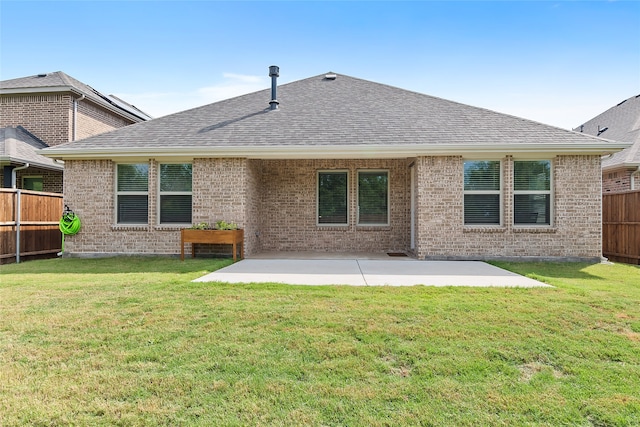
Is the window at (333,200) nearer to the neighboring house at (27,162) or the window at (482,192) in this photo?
the window at (482,192)

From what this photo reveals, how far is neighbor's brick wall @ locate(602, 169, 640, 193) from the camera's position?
11.8 metres

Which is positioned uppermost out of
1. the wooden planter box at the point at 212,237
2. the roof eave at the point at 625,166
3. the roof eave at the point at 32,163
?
the roof eave at the point at 32,163

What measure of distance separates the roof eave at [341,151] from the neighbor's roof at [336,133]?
0.08 ft

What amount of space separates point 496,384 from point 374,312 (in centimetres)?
186

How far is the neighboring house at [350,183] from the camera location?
9.15 m

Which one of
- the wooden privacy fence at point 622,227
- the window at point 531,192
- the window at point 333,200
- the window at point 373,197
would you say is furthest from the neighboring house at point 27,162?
the wooden privacy fence at point 622,227

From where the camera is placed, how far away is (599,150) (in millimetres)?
8773

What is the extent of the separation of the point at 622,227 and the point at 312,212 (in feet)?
29.8

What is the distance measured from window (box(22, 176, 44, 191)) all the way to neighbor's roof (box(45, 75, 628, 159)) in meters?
4.92

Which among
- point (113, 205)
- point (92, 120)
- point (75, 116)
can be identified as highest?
point (92, 120)

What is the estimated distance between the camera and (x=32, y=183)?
13.4 meters

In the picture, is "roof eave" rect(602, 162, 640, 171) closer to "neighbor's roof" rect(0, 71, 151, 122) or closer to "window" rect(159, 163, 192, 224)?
"window" rect(159, 163, 192, 224)

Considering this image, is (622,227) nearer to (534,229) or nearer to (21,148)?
(534,229)

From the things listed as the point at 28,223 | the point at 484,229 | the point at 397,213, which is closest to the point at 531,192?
the point at 484,229
